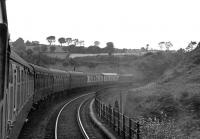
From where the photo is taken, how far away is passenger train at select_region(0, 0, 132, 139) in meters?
4.27

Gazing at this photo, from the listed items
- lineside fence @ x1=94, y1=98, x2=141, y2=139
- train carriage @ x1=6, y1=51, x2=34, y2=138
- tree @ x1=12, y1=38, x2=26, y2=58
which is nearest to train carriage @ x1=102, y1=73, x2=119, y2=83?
tree @ x1=12, y1=38, x2=26, y2=58

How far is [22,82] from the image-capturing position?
10.1m

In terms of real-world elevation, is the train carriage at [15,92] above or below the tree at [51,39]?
below

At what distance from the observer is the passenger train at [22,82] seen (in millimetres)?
4270

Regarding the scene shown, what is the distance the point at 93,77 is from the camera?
208 ft

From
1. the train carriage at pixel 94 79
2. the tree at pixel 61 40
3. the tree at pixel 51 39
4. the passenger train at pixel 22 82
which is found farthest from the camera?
the tree at pixel 61 40

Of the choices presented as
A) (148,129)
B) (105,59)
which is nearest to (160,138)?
(148,129)

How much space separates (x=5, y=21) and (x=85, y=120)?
1831 centimetres

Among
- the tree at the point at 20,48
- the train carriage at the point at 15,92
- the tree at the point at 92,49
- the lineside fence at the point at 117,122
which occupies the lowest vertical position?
the lineside fence at the point at 117,122

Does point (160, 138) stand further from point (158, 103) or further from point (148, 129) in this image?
point (158, 103)

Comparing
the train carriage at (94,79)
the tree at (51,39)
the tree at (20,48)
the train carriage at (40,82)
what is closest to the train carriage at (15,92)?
the train carriage at (40,82)

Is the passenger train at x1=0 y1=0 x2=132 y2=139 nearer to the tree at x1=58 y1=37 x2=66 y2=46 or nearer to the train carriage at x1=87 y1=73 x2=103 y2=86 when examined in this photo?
the train carriage at x1=87 y1=73 x2=103 y2=86

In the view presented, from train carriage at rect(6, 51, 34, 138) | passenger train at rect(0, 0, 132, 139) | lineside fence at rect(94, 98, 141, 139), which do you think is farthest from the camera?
lineside fence at rect(94, 98, 141, 139)

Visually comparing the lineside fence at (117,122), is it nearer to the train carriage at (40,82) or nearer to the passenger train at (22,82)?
the passenger train at (22,82)
